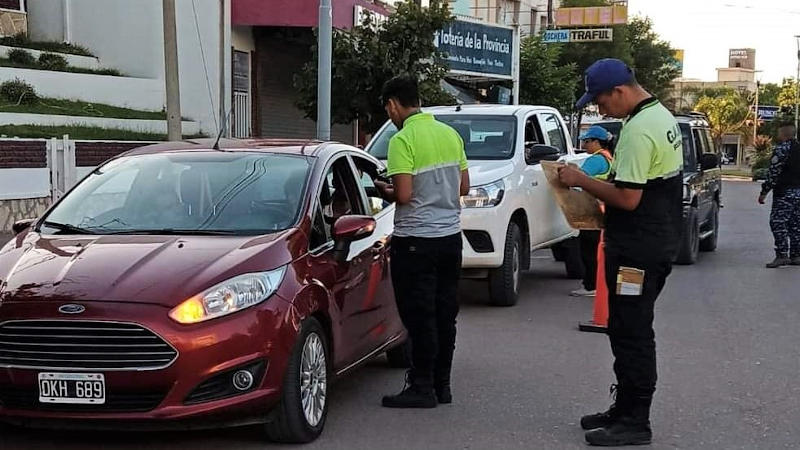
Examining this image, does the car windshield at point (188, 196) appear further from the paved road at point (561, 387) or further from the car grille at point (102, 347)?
the paved road at point (561, 387)

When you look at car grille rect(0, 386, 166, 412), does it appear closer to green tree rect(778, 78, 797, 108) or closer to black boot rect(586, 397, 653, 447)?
black boot rect(586, 397, 653, 447)

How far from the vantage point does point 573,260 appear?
1190 cm

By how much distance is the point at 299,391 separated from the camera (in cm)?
497

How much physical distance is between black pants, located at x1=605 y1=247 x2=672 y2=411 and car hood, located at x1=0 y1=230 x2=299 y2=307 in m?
1.70

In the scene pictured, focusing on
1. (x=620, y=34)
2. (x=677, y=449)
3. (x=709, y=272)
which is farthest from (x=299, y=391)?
(x=620, y=34)

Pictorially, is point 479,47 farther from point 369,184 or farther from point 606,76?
point 606,76

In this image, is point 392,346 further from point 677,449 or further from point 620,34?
point 620,34

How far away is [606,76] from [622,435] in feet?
6.18

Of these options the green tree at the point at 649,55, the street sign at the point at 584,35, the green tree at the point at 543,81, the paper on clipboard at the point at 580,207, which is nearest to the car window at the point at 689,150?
the paper on clipboard at the point at 580,207

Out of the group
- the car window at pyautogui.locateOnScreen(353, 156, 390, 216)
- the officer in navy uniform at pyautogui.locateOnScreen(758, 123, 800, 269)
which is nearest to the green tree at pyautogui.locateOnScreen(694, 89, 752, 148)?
the officer in navy uniform at pyautogui.locateOnScreen(758, 123, 800, 269)

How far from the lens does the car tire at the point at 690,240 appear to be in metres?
12.8

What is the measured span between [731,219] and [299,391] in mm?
19465

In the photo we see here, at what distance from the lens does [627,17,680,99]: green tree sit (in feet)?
152

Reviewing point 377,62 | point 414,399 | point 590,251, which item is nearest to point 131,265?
point 414,399
